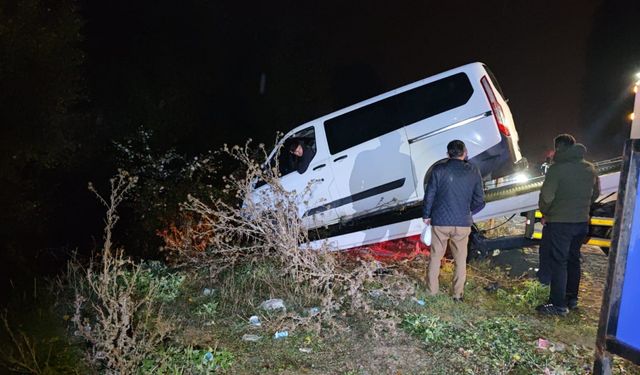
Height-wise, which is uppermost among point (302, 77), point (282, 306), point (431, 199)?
point (302, 77)

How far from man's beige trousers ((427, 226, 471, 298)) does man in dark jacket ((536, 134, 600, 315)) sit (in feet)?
2.54

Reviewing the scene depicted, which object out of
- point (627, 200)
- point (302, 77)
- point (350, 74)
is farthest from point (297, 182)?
point (350, 74)

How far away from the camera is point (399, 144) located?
6.47 m

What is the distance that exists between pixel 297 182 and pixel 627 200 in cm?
470

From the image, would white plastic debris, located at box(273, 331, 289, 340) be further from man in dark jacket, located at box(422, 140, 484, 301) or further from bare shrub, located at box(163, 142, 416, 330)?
man in dark jacket, located at box(422, 140, 484, 301)

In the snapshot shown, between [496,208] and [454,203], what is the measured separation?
1171 mm

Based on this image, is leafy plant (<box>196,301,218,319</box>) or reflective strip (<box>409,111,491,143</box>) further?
reflective strip (<box>409,111,491,143</box>)

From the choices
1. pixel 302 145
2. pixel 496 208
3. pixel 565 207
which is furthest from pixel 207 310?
pixel 565 207

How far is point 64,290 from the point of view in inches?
209

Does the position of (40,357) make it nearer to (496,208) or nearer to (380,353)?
(380,353)

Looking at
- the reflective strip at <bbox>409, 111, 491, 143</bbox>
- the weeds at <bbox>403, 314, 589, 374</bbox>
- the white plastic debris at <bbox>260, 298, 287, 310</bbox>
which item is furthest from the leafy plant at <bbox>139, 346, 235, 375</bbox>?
the reflective strip at <bbox>409, 111, 491, 143</bbox>

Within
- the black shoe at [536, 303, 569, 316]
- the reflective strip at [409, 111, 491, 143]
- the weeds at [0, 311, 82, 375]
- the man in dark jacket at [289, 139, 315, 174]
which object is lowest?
the weeds at [0, 311, 82, 375]

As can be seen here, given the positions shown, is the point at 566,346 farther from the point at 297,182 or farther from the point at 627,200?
the point at 297,182

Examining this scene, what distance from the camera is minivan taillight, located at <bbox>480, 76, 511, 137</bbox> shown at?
623 cm
